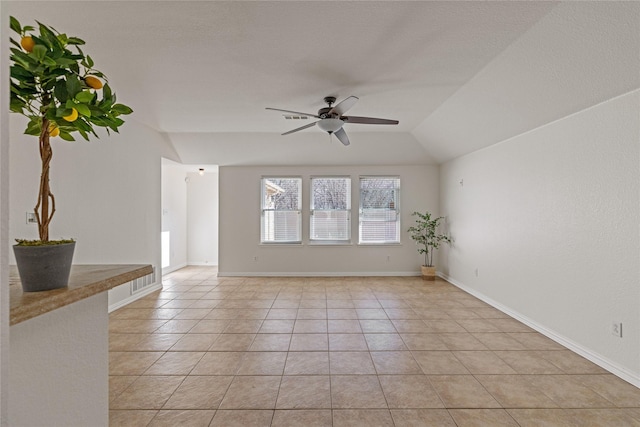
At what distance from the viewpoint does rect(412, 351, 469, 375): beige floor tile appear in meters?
2.74

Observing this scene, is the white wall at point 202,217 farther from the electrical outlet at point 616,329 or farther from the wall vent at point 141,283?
the electrical outlet at point 616,329

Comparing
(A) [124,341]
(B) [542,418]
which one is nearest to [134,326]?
(A) [124,341]

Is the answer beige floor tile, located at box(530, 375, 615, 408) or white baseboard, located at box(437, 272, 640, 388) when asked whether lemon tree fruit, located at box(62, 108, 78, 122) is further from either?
white baseboard, located at box(437, 272, 640, 388)

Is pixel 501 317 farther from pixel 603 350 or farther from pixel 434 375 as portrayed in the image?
pixel 434 375

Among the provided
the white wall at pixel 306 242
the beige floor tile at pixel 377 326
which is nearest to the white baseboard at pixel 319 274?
the white wall at pixel 306 242

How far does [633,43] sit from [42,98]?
353cm

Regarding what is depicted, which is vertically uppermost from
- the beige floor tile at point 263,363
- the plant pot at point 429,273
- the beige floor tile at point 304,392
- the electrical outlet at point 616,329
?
the electrical outlet at point 616,329

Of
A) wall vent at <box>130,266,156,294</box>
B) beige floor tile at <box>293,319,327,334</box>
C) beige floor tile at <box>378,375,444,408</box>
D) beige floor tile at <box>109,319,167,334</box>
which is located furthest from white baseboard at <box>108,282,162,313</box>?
beige floor tile at <box>378,375,444,408</box>

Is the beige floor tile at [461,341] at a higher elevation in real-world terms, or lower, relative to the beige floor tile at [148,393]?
higher

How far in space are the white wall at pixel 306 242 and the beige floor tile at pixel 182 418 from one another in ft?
15.3

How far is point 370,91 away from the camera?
371cm

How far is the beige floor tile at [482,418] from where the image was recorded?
2.06 meters

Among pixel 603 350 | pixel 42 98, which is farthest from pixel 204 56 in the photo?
pixel 603 350

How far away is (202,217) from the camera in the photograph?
8211 mm
